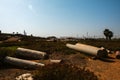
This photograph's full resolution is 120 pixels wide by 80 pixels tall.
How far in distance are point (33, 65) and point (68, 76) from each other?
667 centimetres

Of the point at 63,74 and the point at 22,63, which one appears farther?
the point at 22,63

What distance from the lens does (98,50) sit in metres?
19.9

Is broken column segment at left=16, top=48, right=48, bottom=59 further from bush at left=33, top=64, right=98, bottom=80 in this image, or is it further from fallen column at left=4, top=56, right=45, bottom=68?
bush at left=33, top=64, right=98, bottom=80

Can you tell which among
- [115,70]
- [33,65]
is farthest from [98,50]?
[33,65]

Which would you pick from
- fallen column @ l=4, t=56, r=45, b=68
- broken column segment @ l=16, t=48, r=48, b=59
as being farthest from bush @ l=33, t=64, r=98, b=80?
broken column segment @ l=16, t=48, r=48, b=59

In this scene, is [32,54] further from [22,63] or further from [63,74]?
[63,74]

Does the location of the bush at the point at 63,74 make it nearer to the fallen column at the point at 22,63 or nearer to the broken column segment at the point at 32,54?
the fallen column at the point at 22,63

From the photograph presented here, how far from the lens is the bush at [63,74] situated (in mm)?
7750

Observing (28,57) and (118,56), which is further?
(118,56)

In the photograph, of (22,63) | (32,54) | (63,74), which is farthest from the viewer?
(32,54)

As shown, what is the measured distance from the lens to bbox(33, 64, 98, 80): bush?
775cm

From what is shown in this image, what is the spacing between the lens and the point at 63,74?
8.28m

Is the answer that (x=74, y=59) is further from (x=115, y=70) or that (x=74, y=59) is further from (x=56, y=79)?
(x=56, y=79)

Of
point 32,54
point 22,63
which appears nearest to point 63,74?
point 22,63
